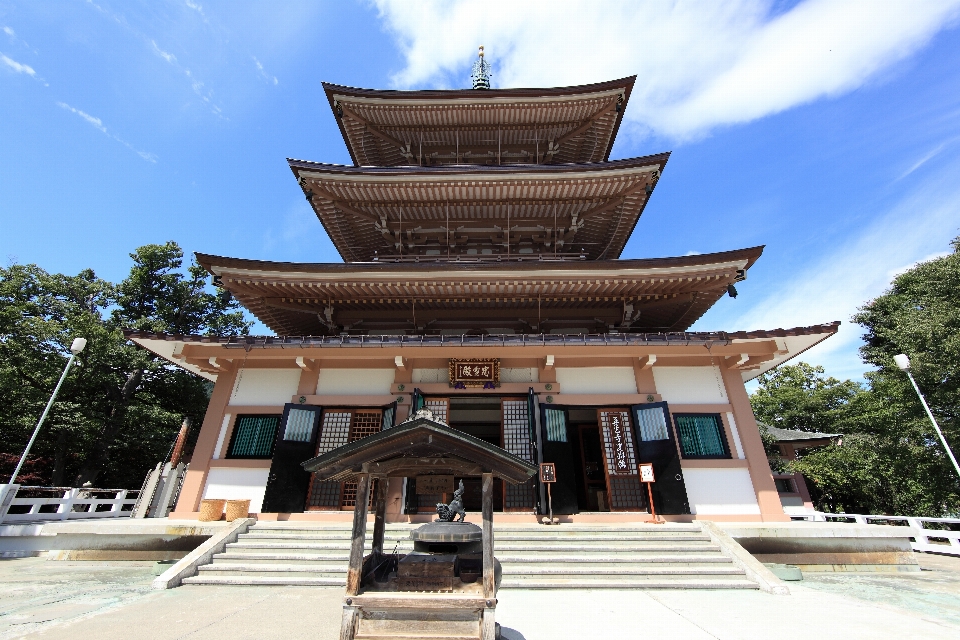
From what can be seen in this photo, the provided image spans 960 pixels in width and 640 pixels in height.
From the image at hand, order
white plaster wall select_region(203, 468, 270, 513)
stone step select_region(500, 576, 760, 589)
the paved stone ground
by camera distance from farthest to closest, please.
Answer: white plaster wall select_region(203, 468, 270, 513)
stone step select_region(500, 576, 760, 589)
the paved stone ground

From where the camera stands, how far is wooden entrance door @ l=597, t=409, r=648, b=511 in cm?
1020

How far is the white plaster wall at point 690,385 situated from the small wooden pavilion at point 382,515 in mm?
7981

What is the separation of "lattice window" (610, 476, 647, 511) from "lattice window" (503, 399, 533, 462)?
7.43 ft

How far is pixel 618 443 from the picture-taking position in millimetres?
10438

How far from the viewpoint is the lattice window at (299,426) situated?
400 inches

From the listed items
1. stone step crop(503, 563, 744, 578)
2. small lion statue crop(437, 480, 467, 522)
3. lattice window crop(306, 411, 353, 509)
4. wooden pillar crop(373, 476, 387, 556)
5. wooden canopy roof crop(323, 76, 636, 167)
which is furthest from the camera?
wooden canopy roof crop(323, 76, 636, 167)

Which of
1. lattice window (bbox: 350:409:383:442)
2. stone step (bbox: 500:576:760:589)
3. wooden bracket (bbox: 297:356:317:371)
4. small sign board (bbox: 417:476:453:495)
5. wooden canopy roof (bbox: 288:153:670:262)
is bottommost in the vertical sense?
stone step (bbox: 500:576:760:589)

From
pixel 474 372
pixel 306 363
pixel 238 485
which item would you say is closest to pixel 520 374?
pixel 474 372

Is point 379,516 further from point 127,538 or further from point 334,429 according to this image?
point 127,538

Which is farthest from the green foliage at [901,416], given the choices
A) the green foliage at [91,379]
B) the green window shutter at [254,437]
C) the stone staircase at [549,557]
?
the green foliage at [91,379]

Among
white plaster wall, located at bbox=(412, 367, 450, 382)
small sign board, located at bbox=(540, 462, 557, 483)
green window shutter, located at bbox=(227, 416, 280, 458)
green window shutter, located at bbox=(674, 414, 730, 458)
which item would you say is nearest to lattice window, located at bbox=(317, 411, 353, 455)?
green window shutter, located at bbox=(227, 416, 280, 458)

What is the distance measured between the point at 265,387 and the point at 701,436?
1143cm

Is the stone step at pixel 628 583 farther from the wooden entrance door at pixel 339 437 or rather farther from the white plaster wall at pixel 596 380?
the wooden entrance door at pixel 339 437

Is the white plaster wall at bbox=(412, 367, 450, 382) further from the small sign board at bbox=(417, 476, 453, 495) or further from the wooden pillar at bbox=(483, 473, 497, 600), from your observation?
the wooden pillar at bbox=(483, 473, 497, 600)
